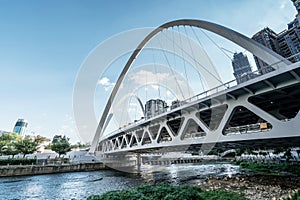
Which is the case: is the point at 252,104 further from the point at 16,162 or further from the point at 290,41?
the point at 290,41

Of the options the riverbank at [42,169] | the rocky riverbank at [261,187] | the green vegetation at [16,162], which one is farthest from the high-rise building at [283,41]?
the green vegetation at [16,162]

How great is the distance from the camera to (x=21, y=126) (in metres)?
156

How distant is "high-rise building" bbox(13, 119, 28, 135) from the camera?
500 feet

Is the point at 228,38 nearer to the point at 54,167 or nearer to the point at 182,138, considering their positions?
the point at 182,138

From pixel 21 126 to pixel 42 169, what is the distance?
6207 inches

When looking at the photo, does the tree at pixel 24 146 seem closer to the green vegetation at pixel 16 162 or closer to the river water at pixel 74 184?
the green vegetation at pixel 16 162

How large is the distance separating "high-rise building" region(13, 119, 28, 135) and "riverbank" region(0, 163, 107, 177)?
151 metres

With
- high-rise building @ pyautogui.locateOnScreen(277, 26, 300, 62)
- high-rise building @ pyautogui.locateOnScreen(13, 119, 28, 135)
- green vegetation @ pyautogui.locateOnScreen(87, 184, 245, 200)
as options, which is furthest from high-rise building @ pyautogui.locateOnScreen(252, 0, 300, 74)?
high-rise building @ pyautogui.locateOnScreen(13, 119, 28, 135)

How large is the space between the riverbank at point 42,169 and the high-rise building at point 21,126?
5927 inches

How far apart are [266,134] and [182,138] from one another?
7.51 meters

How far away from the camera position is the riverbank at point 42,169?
3008 cm

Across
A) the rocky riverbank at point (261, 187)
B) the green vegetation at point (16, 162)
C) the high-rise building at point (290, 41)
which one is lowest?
the rocky riverbank at point (261, 187)

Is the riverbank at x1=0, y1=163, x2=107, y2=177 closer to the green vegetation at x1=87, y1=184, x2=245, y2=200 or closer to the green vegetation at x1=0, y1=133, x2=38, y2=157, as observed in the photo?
the green vegetation at x1=0, y1=133, x2=38, y2=157

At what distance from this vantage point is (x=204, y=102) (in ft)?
44.9
